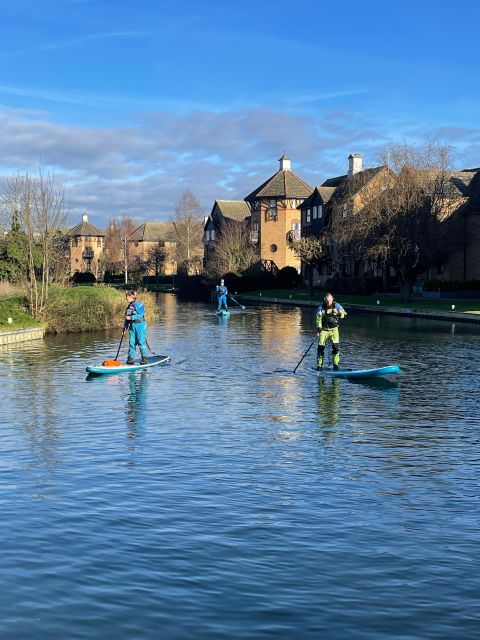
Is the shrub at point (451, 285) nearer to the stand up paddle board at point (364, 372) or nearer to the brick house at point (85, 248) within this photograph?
the stand up paddle board at point (364, 372)

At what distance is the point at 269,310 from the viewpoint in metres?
59.0

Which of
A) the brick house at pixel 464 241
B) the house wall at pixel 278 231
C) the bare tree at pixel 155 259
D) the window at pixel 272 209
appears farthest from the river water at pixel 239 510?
the bare tree at pixel 155 259

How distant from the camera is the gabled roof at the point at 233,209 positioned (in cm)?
11814

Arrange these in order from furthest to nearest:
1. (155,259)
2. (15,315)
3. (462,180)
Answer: (155,259) < (462,180) < (15,315)

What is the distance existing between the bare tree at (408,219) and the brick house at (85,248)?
10448 cm

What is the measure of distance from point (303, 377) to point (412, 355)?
22.7ft

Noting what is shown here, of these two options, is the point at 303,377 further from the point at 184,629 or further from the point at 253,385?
the point at 184,629

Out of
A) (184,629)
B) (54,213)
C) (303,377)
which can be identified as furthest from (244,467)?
(54,213)

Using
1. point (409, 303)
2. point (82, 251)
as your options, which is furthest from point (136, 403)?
point (82, 251)

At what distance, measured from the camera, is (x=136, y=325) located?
966 inches

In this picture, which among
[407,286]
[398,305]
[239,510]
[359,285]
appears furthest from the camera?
[359,285]

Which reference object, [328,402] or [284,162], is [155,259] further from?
[328,402]

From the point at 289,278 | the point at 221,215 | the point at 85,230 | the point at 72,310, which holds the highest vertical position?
the point at 85,230

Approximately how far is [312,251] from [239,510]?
64.5m
